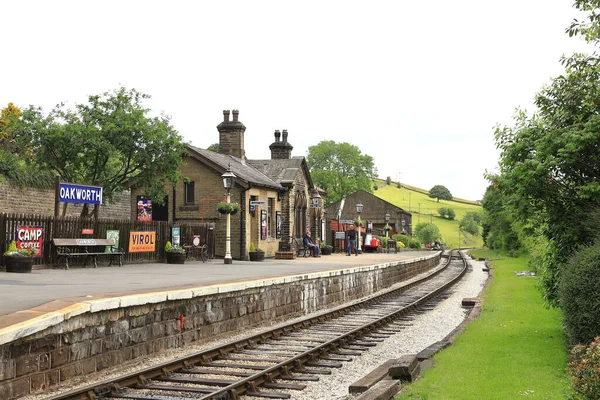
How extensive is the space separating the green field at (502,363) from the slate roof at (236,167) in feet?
60.7

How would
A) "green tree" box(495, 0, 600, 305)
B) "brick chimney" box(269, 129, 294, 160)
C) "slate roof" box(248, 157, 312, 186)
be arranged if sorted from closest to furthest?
"green tree" box(495, 0, 600, 305), "slate roof" box(248, 157, 312, 186), "brick chimney" box(269, 129, 294, 160)

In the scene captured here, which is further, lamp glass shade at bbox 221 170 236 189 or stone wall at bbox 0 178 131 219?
stone wall at bbox 0 178 131 219

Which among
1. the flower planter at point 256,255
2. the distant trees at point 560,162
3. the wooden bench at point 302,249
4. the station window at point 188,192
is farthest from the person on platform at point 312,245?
the distant trees at point 560,162

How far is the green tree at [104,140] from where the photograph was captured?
28125mm

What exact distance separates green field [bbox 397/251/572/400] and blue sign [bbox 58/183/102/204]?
12614 millimetres

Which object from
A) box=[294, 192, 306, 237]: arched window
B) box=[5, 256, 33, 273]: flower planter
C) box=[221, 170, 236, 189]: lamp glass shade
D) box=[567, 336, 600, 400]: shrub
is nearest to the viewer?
box=[567, 336, 600, 400]: shrub

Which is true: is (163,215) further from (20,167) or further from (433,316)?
(433,316)

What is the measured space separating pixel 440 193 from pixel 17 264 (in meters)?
168

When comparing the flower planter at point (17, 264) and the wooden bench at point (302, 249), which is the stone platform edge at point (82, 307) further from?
the wooden bench at point (302, 249)

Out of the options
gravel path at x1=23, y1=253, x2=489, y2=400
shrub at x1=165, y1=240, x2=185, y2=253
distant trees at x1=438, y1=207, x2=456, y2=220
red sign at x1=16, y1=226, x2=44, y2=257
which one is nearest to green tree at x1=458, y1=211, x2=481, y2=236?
distant trees at x1=438, y1=207, x2=456, y2=220

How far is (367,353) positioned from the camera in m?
11.5

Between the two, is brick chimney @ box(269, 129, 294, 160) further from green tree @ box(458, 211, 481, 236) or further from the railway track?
green tree @ box(458, 211, 481, 236)

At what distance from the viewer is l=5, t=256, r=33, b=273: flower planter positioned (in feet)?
55.9

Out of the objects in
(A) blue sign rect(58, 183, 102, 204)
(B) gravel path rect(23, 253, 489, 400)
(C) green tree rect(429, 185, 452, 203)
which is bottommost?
(B) gravel path rect(23, 253, 489, 400)
